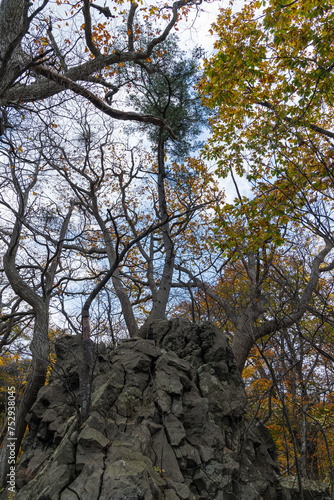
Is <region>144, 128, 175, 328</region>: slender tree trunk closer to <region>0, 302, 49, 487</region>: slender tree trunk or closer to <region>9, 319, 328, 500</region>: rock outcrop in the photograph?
<region>9, 319, 328, 500</region>: rock outcrop

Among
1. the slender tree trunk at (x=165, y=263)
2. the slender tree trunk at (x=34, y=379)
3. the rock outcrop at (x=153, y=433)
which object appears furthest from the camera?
the slender tree trunk at (x=165, y=263)

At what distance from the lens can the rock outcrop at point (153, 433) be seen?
3.89 m

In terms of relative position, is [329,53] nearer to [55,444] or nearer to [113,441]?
[113,441]

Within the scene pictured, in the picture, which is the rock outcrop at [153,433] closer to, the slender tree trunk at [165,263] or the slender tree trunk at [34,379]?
the slender tree trunk at [34,379]

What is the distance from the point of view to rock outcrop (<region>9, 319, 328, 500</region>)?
389 centimetres

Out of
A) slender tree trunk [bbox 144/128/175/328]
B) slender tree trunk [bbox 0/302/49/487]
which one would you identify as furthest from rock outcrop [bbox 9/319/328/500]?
slender tree trunk [bbox 144/128/175/328]

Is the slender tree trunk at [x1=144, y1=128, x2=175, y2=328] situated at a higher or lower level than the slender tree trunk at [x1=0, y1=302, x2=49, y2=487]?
higher

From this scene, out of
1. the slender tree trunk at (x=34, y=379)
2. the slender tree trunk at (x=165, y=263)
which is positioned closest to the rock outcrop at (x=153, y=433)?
the slender tree trunk at (x=34, y=379)

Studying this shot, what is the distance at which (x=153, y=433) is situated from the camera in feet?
15.7

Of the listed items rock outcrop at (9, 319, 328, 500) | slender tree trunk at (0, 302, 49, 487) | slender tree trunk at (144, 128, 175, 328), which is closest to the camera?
rock outcrop at (9, 319, 328, 500)

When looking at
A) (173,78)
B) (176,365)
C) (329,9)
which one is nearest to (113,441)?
(176,365)

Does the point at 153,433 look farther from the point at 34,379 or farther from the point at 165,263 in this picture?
the point at 165,263

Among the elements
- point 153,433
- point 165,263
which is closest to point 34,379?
point 153,433

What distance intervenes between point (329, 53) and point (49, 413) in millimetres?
8318
